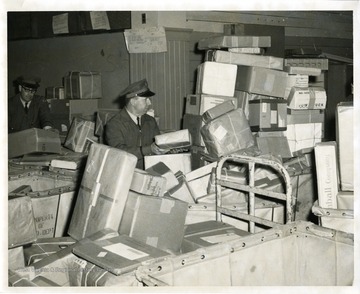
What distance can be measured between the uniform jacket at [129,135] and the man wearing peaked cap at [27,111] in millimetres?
1935

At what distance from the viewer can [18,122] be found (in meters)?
6.15

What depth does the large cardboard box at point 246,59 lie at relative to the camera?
548cm

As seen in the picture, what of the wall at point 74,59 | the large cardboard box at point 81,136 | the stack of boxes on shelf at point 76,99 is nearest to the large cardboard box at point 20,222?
the large cardboard box at point 81,136

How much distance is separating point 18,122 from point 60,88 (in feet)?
4.50

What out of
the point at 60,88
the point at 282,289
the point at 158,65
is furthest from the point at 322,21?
the point at 282,289

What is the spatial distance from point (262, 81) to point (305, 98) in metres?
0.62

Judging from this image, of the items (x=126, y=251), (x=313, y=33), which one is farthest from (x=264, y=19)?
(x=126, y=251)

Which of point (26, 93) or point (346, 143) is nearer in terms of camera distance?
point (346, 143)

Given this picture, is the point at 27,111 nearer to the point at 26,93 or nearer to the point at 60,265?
the point at 26,93

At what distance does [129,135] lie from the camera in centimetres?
443

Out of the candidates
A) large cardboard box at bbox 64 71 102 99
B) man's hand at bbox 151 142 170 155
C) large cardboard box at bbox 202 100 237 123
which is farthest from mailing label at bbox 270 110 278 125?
large cardboard box at bbox 64 71 102 99

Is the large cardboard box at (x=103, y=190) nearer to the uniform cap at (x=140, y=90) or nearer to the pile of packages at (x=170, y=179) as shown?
the pile of packages at (x=170, y=179)

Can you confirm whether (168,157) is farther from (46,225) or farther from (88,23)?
(88,23)
